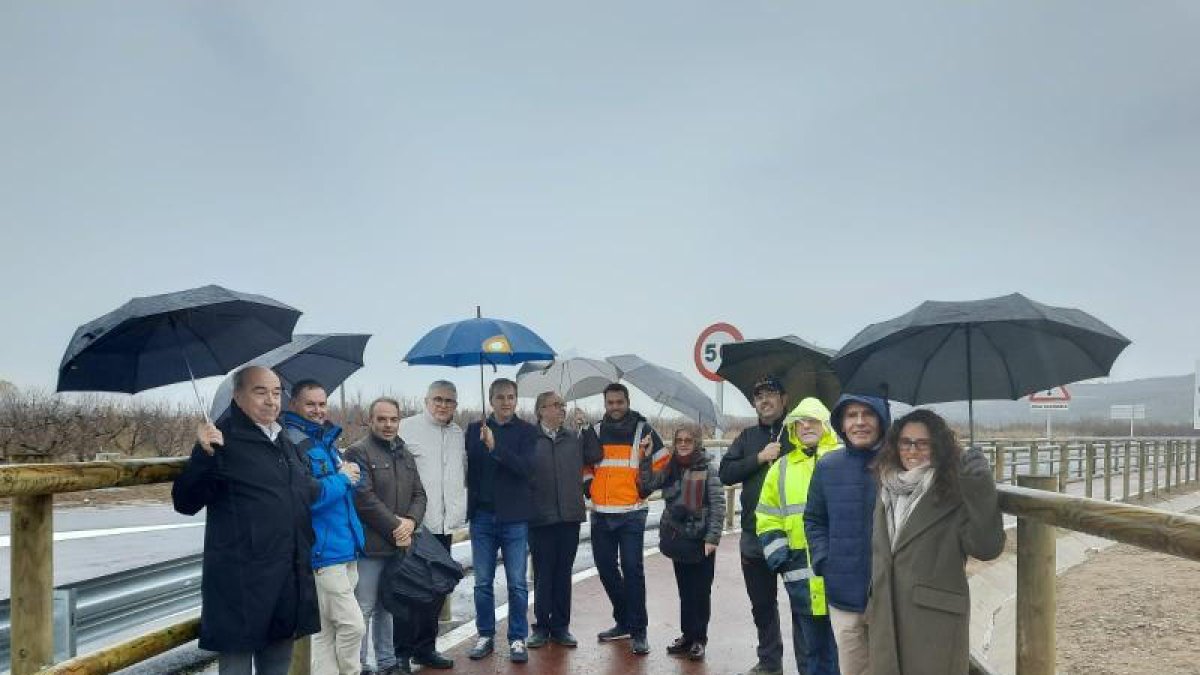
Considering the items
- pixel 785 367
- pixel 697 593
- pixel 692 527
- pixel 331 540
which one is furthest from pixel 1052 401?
pixel 331 540

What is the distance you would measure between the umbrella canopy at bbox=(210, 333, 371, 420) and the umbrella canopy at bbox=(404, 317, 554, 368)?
38 centimetres

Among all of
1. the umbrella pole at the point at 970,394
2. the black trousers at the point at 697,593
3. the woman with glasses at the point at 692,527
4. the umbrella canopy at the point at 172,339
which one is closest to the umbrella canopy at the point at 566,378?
the woman with glasses at the point at 692,527

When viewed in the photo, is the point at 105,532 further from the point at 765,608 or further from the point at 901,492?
the point at 901,492

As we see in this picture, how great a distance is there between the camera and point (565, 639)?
6094 mm

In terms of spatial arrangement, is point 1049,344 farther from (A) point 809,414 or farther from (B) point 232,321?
(B) point 232,321

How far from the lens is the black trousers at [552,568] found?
20.0 feet

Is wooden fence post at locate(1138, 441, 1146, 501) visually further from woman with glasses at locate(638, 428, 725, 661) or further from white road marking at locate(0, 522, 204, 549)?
white road marking at locate(0, 522, 204, 549)

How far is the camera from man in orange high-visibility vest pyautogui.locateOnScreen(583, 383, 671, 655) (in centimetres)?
611

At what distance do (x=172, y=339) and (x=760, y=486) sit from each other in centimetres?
327

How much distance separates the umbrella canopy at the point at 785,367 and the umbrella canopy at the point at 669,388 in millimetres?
709

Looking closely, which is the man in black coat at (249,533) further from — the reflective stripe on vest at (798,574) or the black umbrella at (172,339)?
the reflective stripe on vest at (798,574)

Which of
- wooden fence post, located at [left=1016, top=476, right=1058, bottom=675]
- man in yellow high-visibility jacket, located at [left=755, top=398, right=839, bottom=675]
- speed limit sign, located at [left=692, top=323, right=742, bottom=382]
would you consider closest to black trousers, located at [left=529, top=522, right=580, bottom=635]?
man in yellow high-visibility jacket, located at [left=755, top=398, right=839, bottom=675]

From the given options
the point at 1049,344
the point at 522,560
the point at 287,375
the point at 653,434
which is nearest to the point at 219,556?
the point at 287,375

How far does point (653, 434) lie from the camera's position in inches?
245
